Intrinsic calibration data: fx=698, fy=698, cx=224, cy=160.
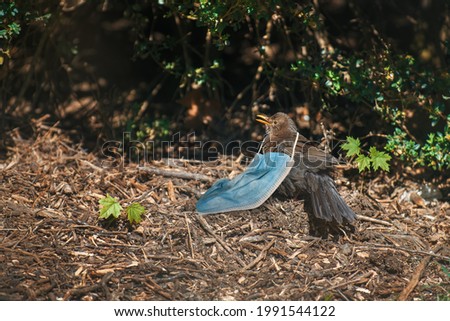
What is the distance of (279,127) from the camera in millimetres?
6547

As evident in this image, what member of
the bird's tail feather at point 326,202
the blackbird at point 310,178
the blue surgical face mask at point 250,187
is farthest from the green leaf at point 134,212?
the bird's tail feather at point 326,202

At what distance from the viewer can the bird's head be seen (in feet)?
21.2

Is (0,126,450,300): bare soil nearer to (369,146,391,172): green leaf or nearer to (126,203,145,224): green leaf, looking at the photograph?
(126,203,145,224): green leaf

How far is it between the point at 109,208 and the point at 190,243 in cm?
69

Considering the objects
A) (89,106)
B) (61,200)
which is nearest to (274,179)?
(61,200)

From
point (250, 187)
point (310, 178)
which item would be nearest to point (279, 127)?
point (310, 178)

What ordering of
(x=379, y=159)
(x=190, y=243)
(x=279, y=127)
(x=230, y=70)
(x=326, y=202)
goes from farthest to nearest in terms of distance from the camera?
(x=230, y=70) → (x=279, y=127) → (x=379, y=159) → (x=326, y=202) → (x=190, y=243)

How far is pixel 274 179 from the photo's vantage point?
5785 mm

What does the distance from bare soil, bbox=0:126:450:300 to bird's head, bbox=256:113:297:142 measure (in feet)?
1.62

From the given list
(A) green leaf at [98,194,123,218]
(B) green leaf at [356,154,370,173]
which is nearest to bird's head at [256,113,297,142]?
(B) green leaf at [356,154,370,173]

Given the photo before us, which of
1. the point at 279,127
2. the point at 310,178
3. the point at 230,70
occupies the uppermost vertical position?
the point at 230,70

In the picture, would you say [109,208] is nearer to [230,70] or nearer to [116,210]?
[116,210]

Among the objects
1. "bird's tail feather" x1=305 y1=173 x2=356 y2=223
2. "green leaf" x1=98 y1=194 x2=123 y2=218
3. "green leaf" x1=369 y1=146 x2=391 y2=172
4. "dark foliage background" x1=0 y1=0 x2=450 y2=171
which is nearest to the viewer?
"green leaf" x1=98 y1=194 x2=123 y2=218

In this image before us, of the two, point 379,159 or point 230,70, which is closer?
point 379,159
